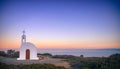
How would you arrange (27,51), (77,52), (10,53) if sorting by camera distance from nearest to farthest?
1. (27,51)
2. (77,52)
3. (10,53)

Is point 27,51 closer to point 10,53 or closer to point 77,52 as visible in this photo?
point 10,53

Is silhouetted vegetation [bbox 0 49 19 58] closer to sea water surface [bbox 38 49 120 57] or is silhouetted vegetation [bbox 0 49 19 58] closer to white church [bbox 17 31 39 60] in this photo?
sea water surface [bbox 38 49 120 57]

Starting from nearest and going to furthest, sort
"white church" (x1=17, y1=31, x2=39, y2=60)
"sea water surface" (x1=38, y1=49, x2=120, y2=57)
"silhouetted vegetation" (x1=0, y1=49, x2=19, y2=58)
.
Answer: "white church" (x1=17, y1=31, x2=39, y2=60), "sea water surface" (x1=38, y1=49, x2=120, y2=57), "silhouetted vegetation" (x1=0, y1=49, x2=19, y2=58)

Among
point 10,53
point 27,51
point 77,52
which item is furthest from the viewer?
point 10,53

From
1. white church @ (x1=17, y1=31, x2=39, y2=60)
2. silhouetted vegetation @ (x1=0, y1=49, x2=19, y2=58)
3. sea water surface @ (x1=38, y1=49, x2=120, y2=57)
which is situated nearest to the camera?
white church @ (x1=17, y1=31, x2=39, y2=60)

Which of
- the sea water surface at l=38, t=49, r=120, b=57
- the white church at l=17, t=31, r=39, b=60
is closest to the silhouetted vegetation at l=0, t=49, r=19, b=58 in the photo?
the sea water surface at l=38, t=49, r=120, b=57

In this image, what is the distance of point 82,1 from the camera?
11.7 meters

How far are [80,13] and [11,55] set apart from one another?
5.62m

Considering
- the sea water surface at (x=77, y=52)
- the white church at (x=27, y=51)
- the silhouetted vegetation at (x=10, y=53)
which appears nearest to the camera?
the white church at (x=27, y=51)

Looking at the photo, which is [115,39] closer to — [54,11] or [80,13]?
[80,13]

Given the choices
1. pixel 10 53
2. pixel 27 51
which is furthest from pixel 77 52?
pixel 10 53

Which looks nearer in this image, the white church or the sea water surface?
the white church

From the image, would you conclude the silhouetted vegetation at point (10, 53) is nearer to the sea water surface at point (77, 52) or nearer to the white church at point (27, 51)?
the sea water surface at point (77, 52)

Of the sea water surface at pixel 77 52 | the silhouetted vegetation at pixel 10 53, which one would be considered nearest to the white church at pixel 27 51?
the sea water surface at pixel 77 52
